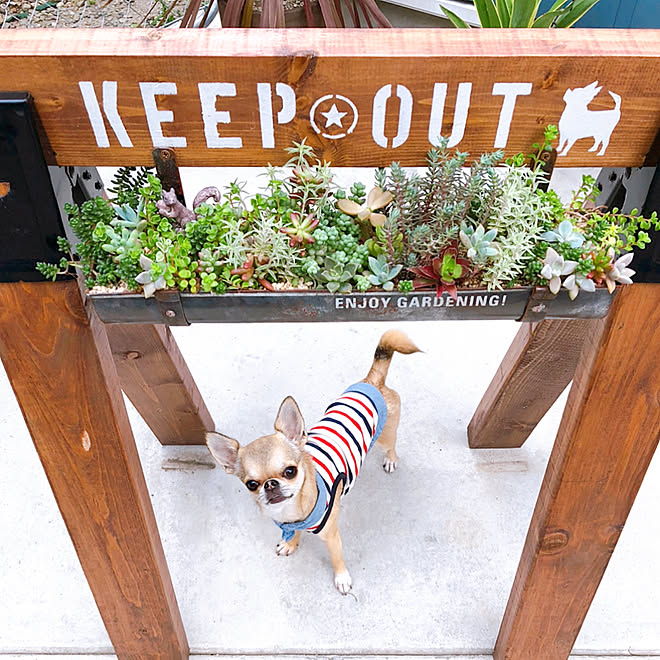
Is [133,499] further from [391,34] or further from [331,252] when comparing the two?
[391,34]

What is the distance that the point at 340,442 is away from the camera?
1.79 metres

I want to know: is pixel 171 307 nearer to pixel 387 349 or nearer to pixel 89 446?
pixel 89 446

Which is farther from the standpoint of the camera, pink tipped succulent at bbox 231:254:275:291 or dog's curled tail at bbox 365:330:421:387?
dog's curled tail at bbox 365:330:421:387

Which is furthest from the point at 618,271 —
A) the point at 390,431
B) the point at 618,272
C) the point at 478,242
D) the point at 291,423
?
the point at 390,431

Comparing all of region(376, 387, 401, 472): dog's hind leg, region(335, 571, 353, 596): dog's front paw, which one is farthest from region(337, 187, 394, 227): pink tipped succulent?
region(335, 571, 353, 596): dog's front paw

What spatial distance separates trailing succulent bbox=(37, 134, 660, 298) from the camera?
3.25ft

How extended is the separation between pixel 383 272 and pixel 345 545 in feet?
4.20

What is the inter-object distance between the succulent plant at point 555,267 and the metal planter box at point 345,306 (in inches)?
1.4

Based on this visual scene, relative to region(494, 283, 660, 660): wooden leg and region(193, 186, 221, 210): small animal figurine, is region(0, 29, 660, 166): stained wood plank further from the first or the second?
region(494, 283, 660, 660): wooden leg

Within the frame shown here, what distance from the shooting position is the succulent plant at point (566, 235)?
0.99 metres

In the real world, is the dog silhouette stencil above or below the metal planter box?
above

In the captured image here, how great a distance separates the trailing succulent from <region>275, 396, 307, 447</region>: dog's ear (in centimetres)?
53

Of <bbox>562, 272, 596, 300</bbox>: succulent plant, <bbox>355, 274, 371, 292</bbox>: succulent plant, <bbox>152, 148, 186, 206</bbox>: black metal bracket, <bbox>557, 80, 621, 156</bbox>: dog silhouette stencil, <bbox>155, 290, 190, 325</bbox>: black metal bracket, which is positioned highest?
<bbox>557, 80, 621, 156</bbox>: dog silhouette stencil

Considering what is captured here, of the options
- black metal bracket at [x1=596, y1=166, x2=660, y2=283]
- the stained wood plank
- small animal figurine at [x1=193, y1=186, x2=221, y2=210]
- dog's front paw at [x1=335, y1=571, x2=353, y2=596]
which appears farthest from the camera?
dog's front paw at [x1=335, y1=571, x2=353, y2=596]
